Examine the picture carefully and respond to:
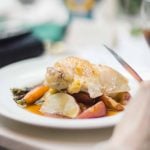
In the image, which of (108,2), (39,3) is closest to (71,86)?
(108,2)

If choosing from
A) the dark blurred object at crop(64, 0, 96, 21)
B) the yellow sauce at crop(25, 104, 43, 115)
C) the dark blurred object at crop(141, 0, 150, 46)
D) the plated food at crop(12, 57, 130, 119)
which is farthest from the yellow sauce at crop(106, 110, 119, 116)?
the dark blurred object at crop(64, 0, 96, 21)

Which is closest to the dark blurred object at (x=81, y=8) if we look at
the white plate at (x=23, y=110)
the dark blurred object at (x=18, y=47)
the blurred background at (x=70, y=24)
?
the blurred background at (x=70, y=24)

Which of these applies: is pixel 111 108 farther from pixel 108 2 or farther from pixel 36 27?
pixel 108 2

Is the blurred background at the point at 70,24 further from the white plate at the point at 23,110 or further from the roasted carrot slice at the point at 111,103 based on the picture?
the roasted carrot slice at the point at 111,103

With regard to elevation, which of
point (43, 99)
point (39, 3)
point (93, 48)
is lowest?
point (39, 3)

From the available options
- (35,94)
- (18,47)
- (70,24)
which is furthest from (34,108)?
(70,24)

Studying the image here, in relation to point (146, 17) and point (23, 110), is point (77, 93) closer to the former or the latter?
point (23, 110)
